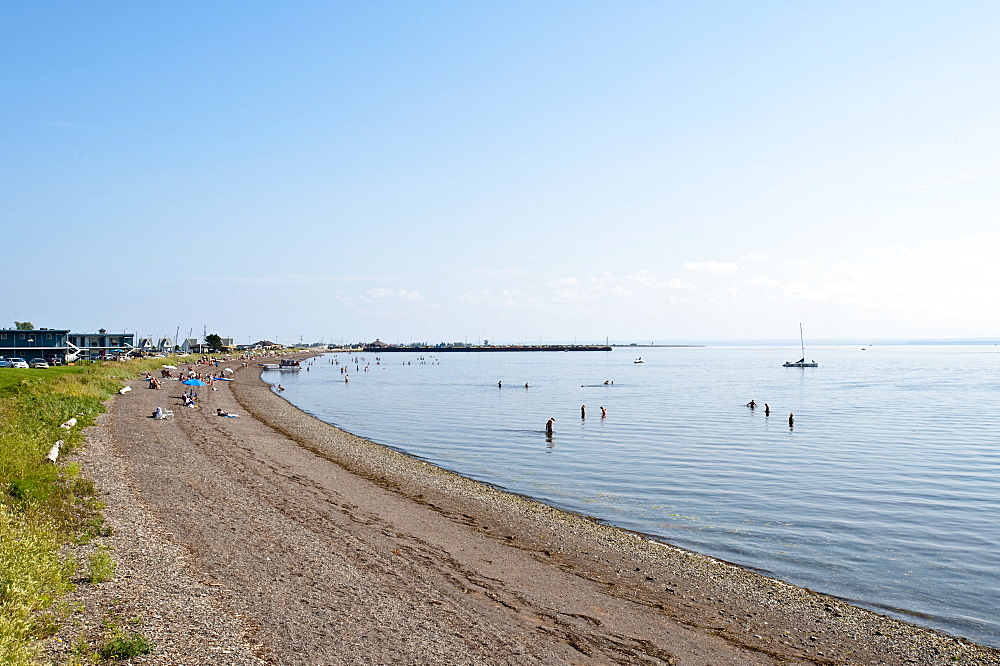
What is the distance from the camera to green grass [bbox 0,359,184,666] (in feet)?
31.5

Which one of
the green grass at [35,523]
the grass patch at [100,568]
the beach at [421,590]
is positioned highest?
the green grass at [35,523]

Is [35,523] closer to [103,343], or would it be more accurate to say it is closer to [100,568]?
[100,568]

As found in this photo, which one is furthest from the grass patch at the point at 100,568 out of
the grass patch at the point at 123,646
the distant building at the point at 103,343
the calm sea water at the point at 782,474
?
the distant building at the point at 103,343

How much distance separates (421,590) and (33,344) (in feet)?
430

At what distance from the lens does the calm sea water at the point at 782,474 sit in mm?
18234

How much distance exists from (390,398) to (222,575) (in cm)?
6624

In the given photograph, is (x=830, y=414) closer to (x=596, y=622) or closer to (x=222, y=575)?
(x=596, y=622)

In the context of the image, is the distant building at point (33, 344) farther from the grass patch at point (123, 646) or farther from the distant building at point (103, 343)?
the grass patch at point (123, 646)

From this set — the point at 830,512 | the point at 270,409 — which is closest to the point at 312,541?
the point at 830,512

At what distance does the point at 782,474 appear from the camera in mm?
32719

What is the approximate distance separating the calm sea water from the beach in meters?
2.09

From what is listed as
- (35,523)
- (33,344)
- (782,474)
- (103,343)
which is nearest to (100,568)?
(35,523)

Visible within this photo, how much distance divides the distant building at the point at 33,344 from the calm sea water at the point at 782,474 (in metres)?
74.7

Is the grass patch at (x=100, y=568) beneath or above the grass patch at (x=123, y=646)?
above
